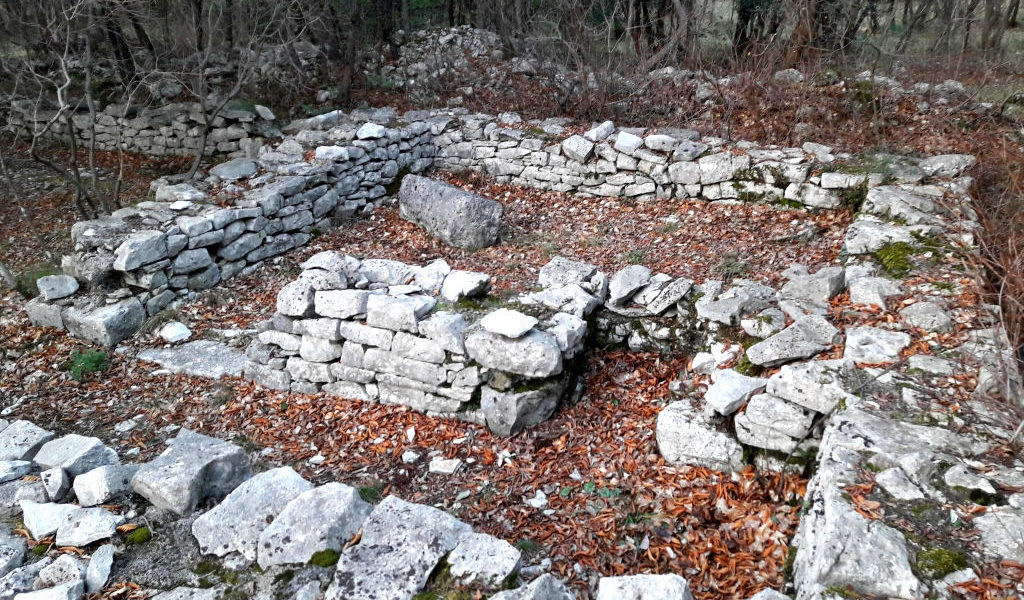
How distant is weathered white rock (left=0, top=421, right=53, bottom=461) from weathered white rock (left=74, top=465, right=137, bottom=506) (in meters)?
0.74

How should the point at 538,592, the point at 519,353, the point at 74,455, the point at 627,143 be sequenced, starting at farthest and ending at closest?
1. the point at 627,143
2. the point at 519,353
3. the point at 74,455
4. the point at 538,592

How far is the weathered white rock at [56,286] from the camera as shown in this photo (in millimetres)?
5992

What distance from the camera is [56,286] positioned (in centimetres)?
600

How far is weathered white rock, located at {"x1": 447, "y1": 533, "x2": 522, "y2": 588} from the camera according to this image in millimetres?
2564

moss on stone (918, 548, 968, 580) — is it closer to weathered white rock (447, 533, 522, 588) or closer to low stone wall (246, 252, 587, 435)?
weathered white rock (447, 533, 522, 588)

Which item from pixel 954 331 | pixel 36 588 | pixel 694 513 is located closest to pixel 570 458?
pixel 694 513

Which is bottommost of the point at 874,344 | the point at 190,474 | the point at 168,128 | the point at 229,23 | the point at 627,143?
the point at 190,474

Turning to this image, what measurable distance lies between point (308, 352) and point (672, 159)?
506cm

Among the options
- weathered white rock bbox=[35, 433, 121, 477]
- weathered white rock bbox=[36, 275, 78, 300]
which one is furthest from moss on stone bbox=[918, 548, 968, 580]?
weathered white rock bbox=[36, 275, 78, 300]

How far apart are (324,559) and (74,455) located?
1.73 metres

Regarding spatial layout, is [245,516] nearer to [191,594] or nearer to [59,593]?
[191,594]

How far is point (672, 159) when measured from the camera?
25.9 ft

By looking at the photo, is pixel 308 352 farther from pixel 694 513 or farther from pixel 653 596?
pixel 653 596

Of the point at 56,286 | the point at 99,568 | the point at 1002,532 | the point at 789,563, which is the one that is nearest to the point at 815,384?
the point at 789,563
